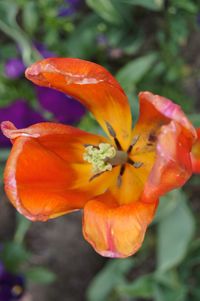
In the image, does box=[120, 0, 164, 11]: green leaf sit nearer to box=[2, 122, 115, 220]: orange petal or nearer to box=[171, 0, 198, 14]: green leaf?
box=[171, 0, 198, 14]: green leaf

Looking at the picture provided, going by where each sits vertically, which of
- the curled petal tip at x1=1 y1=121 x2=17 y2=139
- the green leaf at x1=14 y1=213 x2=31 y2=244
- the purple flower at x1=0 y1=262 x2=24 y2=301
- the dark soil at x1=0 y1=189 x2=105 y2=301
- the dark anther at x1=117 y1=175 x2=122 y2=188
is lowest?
the dark soil at x1=0 y1=189 x2=105 y2=301

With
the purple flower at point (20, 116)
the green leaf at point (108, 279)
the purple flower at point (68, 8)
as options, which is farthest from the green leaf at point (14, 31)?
the green leaf at point (108, 279)

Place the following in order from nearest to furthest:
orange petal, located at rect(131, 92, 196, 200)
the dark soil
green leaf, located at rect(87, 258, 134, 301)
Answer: orange petal, located at rect(131, 92, 196, 200)
green leaf, located at rect(87, 258, 134, 301)
the dark soil

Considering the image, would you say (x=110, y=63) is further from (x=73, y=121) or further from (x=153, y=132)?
(x=153, y=132)

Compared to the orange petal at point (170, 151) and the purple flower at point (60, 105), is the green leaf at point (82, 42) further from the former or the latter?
the orange petal at point (170, 151)

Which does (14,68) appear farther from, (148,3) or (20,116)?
(148,3)

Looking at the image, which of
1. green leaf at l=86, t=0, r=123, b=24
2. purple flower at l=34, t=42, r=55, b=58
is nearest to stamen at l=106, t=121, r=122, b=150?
green leaf at l=86, t=0, r=123, b=24
